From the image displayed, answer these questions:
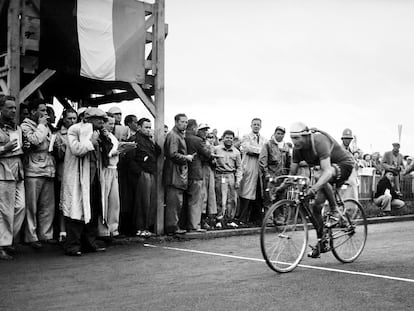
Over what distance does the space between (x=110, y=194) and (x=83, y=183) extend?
89 cm

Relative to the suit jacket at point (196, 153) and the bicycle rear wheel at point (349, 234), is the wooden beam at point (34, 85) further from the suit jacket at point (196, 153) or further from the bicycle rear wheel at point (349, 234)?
the bicycle rear wheel at point (349, 234)

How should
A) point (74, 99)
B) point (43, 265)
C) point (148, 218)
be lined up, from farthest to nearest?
point (74, 99) → point (148, 218) → point (43, 265)

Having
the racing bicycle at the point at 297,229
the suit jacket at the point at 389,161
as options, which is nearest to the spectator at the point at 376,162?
the suit jacket at the point at 389,161

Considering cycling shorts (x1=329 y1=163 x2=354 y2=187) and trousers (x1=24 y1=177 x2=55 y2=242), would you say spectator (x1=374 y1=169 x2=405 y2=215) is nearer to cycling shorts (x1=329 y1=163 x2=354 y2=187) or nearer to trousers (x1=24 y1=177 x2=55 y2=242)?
cycling shorts (x1=329 y1=163 x2=354 y2=187)

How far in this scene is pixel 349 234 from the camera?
8594 mm

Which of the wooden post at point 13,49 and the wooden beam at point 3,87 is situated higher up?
the wooden post at point 13,49

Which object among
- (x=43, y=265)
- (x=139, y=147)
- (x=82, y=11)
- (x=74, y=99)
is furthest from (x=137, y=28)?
(x=43, y=265)

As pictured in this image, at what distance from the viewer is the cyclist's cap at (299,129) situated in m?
7.96

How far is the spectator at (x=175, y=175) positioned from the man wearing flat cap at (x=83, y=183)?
1961 millimetres

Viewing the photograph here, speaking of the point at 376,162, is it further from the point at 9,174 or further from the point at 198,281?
the point at 198,281

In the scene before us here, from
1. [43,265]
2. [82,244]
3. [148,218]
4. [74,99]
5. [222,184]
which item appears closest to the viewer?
[43,265]

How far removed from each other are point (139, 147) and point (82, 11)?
273 centimetres

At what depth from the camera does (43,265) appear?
8.20m

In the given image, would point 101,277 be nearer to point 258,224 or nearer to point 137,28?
point 137,28
